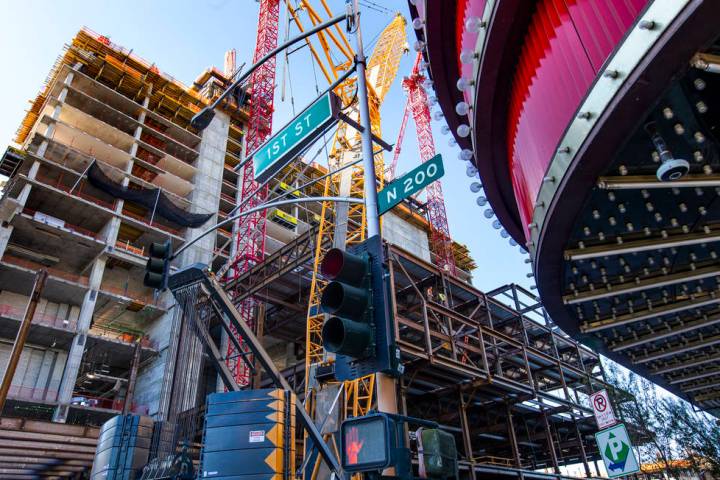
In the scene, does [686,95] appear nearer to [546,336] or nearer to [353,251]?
[353,251]

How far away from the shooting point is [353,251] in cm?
596

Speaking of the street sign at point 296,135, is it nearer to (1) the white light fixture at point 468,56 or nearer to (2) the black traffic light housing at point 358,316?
(1) the white light fixture at point 468,56

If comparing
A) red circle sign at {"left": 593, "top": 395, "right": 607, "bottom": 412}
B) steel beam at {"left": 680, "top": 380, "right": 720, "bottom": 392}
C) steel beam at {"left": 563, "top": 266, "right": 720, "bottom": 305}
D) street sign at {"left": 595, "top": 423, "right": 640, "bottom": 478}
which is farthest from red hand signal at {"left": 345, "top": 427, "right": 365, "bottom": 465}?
steel beam at {"left": 680, "top": 380, "right": 720, "bottom": 392}

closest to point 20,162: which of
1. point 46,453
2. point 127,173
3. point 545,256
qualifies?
point 127,173

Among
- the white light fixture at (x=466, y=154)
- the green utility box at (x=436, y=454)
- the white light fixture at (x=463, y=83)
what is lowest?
the green utility box at (x=436, y=454)

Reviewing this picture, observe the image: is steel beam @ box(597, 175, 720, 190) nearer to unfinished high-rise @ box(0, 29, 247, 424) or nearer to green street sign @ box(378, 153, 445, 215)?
green street sign @ box(378, 153, 445, 215)

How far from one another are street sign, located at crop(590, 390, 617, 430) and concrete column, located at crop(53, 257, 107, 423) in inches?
1450

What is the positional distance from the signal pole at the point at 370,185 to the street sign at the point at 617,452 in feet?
17.5

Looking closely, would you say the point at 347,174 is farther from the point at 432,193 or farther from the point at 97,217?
the point at 432,193

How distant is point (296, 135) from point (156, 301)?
42692 mm

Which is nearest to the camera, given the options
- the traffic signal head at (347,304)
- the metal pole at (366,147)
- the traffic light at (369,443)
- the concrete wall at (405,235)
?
the traffic light at (369,443)

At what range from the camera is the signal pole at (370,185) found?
5100 mm

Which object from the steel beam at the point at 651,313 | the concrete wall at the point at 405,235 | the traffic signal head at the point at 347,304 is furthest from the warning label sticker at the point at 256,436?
the concrete wall at the point at 405,235

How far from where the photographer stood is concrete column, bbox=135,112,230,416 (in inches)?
1714
